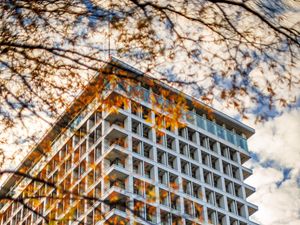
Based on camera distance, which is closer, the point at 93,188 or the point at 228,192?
the point at 93,188

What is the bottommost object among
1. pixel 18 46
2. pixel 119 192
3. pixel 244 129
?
pixel 18 46

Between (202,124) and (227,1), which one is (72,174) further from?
(227,1)

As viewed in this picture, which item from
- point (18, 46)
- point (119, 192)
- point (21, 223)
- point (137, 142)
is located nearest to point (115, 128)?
point (137, 142)

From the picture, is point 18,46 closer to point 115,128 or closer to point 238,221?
point 115,128

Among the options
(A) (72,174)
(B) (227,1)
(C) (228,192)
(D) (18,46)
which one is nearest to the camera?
(B) (227,1)

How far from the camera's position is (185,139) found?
67000 mm

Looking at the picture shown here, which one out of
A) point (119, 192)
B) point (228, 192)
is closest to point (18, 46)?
point (119, 192)

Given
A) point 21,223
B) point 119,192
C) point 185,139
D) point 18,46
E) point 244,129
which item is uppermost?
point 244,129

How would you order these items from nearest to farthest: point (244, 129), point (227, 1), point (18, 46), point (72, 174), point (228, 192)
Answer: point (227, 1) → point (18, 46) → point (72, 174) → point (228, 192) → point (244, 129)

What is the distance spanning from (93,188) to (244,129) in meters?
26.1

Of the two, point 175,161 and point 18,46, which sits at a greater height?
point 175,161

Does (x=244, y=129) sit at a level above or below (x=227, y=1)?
above

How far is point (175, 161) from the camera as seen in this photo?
63.7 m

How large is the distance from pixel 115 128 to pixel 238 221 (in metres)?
17.6
